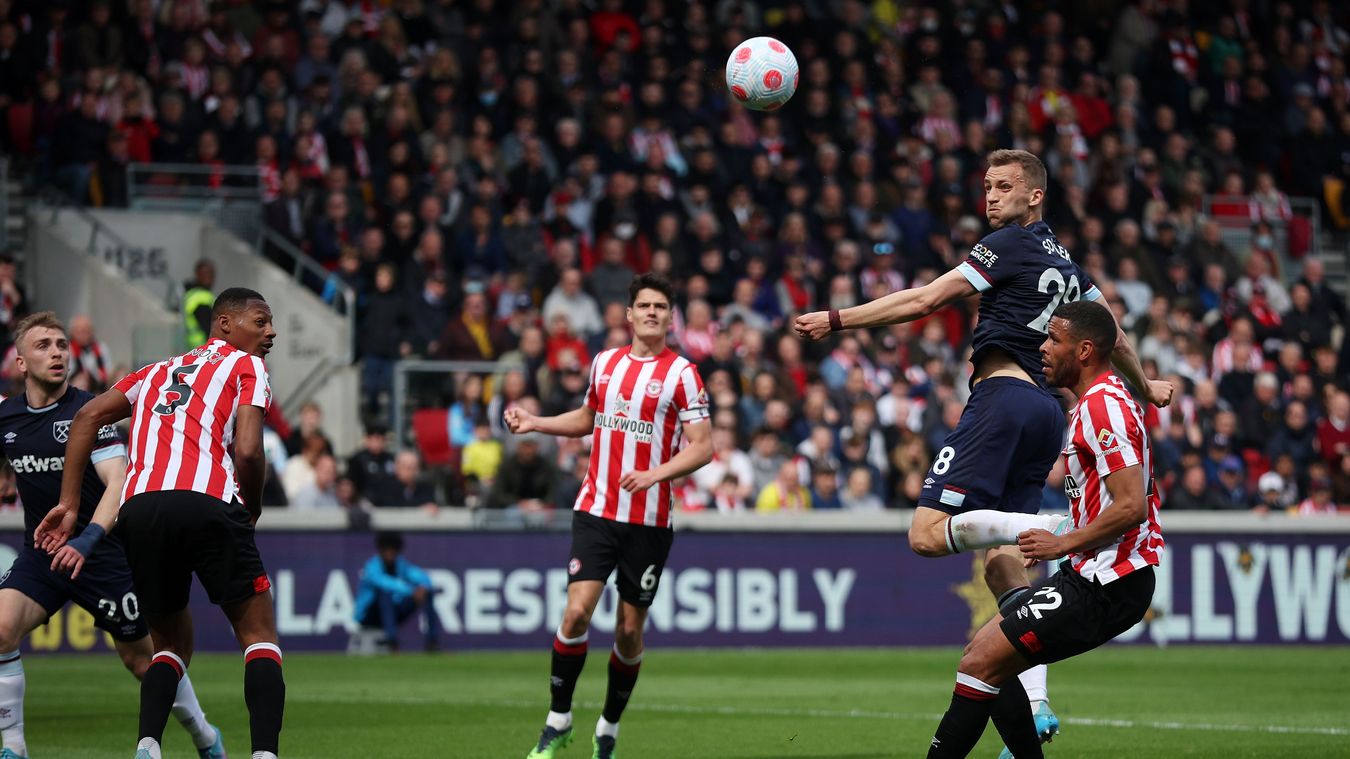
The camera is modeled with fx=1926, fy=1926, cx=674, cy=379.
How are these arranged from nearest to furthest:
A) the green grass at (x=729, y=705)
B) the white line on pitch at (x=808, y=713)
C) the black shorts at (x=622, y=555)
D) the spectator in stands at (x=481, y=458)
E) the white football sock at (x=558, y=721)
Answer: the white football sock at (x=558, y=721), the black shorts at (x=622, y=555), the green grass at (x=729, y=705), the white line on pitch at (x=808, y=713), the spectator in stands at (x=481, y=458)

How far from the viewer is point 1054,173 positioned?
27.2 meters

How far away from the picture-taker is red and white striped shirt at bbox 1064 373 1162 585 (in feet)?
24.3

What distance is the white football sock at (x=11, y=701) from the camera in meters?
9.12

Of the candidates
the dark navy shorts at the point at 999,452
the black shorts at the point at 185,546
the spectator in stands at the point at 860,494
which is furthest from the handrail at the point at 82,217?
the dark navy shorts at the point at 999,452

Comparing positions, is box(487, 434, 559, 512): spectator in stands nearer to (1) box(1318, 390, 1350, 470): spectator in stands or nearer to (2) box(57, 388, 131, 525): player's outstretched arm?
(1) box(1318, 390, 1350, 470): spectator in stands

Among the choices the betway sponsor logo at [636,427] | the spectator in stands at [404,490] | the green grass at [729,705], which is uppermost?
the betway sponsor logo at [636,427]

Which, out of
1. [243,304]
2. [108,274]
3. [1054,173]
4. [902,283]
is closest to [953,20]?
[1054,173]

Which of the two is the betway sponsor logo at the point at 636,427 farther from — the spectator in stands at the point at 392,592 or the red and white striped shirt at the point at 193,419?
the spectator in stands at the point at 392,592

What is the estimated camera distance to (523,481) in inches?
763

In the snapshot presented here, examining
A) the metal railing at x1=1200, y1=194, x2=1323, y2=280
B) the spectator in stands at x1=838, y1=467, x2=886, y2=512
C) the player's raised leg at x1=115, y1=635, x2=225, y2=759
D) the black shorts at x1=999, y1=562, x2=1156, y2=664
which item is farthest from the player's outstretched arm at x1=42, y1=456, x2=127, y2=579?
the metal railing at x1=1200, y1=194, x2=1323, y2=280

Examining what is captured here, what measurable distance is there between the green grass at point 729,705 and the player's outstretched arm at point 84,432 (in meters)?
2.12

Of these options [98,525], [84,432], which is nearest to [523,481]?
[98,525]

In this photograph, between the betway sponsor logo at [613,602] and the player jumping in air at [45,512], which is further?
the betway sponsor logo at [613,602]

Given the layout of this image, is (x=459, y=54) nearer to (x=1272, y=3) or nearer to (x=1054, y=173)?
(x=1054, y=173)
